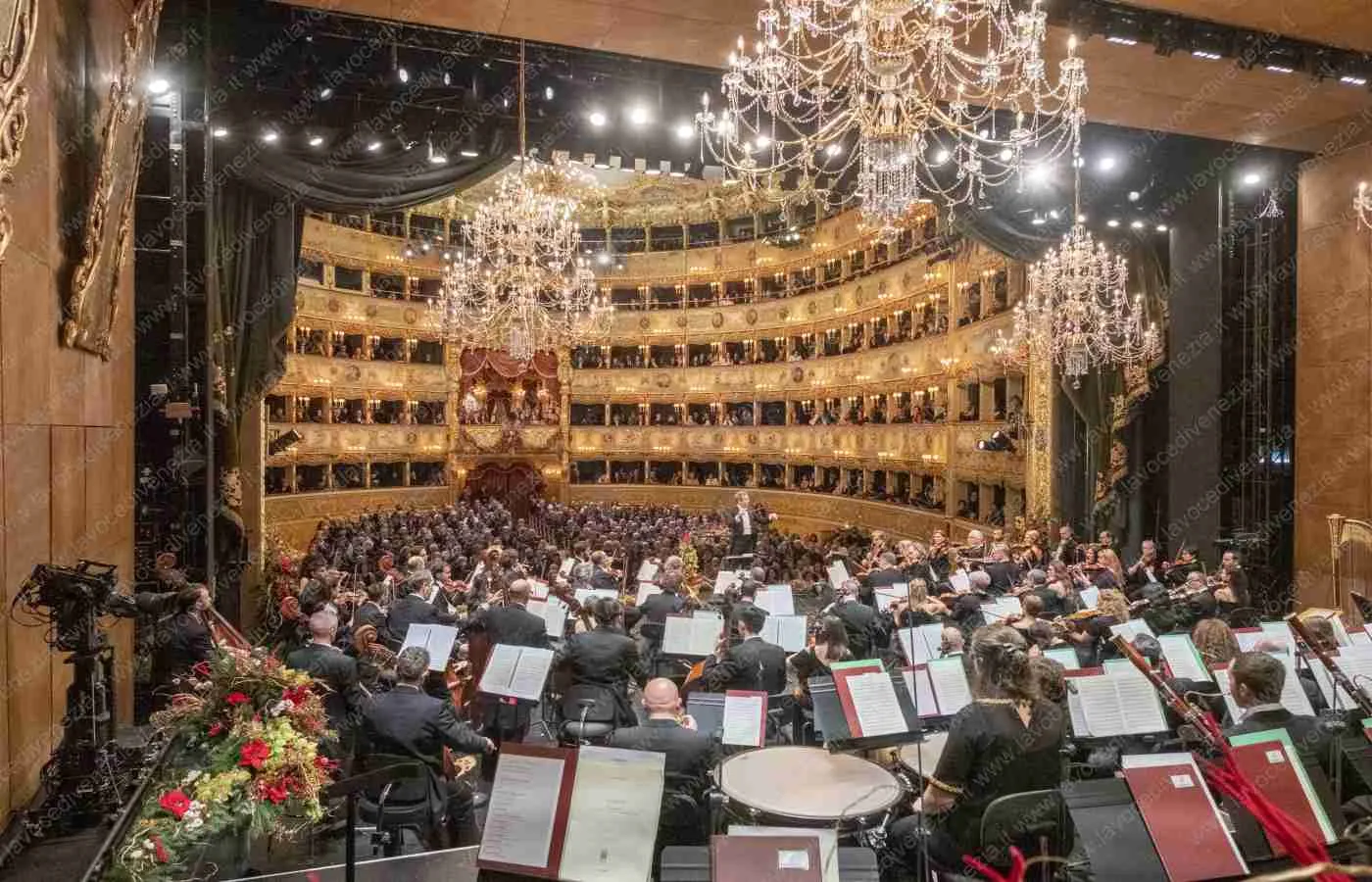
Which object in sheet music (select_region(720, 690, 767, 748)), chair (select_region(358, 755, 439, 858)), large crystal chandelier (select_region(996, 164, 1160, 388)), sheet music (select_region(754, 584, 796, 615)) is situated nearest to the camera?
sheet music (select_region(720, 690, 767, 748))

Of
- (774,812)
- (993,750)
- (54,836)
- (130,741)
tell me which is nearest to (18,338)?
(54,836)

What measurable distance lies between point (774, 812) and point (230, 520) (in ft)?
27.3

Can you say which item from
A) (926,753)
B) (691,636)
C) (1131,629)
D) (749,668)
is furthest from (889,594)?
(926,753)

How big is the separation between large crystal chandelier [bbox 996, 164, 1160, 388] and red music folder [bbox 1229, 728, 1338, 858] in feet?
27.3

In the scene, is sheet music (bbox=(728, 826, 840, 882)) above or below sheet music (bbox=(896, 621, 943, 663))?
above

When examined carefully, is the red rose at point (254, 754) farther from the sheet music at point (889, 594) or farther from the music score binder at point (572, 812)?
the sheet music at point (889, 594)

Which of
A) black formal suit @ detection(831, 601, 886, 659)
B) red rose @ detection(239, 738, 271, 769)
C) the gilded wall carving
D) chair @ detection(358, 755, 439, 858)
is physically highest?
the gilded wall carving

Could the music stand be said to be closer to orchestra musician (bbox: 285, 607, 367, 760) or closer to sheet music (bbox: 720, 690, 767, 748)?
sheet music (bbox: 720, 690, 767, 748)

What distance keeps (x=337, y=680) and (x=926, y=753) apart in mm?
4070

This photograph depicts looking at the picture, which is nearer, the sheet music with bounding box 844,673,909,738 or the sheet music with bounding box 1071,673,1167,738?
the sheet music with bounding box 844,673,909,738

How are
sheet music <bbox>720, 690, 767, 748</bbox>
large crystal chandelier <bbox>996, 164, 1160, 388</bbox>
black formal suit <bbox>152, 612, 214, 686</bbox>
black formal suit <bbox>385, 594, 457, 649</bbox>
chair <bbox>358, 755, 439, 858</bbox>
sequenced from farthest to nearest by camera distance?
large crystal chandelier <bbox>996, 164, 1160, 388</bbox>
black formal suit <bbox>385, 594, 457, 649</bbox>
black formal suit <bbox>152, 612, 214, 686</bbox>
chair <bbox>358, 755, 439, 858</bbox>
sheet music <bbox>720, 690, 767, 748</bbox>

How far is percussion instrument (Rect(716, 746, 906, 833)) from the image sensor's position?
3.72 metres

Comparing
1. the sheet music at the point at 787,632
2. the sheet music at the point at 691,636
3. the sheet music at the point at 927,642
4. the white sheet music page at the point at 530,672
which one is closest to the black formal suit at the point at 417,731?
the white sheet music page at the point at 530,672

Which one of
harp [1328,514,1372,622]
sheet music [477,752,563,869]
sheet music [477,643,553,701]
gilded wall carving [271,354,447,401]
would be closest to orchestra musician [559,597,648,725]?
sheet music [477,643,553,701]
